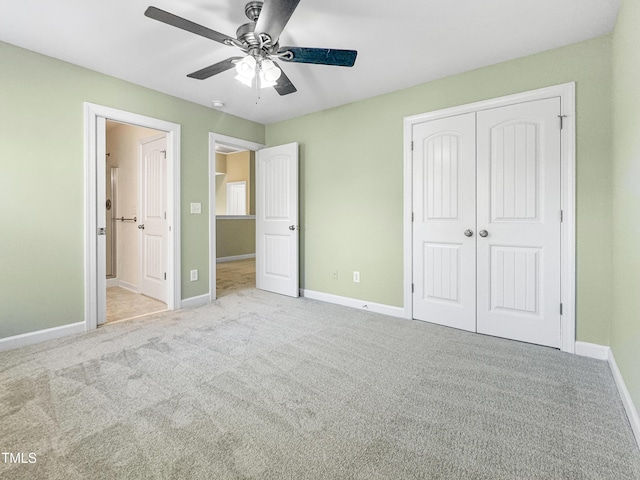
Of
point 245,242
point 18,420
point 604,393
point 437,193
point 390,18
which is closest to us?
point 18,420

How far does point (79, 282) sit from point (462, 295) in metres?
3.53

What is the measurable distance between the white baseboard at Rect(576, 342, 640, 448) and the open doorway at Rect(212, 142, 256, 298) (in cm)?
566

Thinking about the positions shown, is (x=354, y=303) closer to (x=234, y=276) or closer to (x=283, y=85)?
(x=283, y=85)

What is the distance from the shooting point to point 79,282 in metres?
2.88

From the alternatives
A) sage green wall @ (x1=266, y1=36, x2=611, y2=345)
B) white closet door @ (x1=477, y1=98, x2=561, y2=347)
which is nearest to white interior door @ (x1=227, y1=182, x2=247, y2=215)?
sage green wall @ (x1=266, y1=36, x2=611, y2=345)

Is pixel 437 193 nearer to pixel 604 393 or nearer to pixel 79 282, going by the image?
pixel 604 393

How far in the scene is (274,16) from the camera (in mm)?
1685

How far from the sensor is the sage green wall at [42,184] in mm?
2486

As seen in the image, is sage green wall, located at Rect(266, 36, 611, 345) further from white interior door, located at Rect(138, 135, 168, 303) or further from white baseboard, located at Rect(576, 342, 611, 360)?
white interior door, located at Rect(138, 135, 168, 303)

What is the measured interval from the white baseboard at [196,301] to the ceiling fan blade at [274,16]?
2.93m

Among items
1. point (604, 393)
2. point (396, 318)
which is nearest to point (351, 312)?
point (396, 318)

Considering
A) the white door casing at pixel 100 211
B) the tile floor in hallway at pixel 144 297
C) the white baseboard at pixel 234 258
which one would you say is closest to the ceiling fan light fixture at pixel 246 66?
the white door casing at pixel 100 211

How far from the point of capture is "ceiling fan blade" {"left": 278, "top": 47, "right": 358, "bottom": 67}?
6.61 ft

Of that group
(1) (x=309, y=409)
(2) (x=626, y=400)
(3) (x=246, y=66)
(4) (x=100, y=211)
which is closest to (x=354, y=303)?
(1) (x=309, y=409)
